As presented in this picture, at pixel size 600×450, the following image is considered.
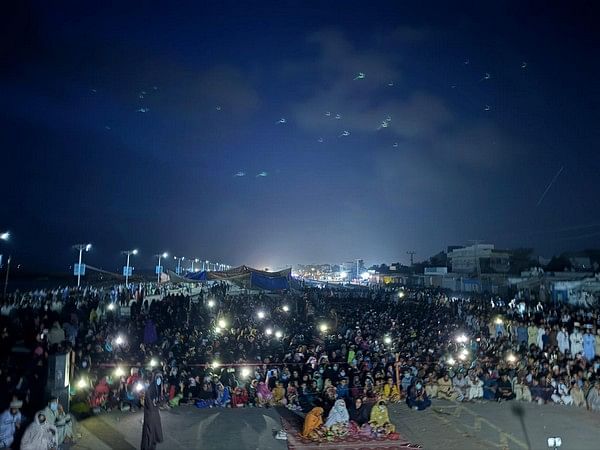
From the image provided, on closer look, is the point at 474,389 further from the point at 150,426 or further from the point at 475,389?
the point at 150,426

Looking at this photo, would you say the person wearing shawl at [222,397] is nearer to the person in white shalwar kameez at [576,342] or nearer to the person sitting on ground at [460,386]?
the person sitting on ground at [460,386]

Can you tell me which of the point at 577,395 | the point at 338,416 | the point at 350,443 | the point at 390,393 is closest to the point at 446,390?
the point at 390,393

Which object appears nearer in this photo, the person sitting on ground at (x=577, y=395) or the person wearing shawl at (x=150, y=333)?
the person sitting on ground at (x=577, y=395)

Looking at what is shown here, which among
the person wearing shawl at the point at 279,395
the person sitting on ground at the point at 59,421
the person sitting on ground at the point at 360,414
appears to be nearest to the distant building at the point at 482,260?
the person wearing shawl at the point at 279,395

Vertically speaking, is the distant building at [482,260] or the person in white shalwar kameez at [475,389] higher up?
the distant building at [482,260]

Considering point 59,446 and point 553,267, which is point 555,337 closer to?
point 59,446

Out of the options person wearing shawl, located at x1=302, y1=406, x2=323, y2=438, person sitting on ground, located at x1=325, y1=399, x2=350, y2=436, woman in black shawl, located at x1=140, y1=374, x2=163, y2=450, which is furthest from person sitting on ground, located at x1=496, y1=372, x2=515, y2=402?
woman in black shawl, located at x1=140, y1=374, x2=163, y2=450
